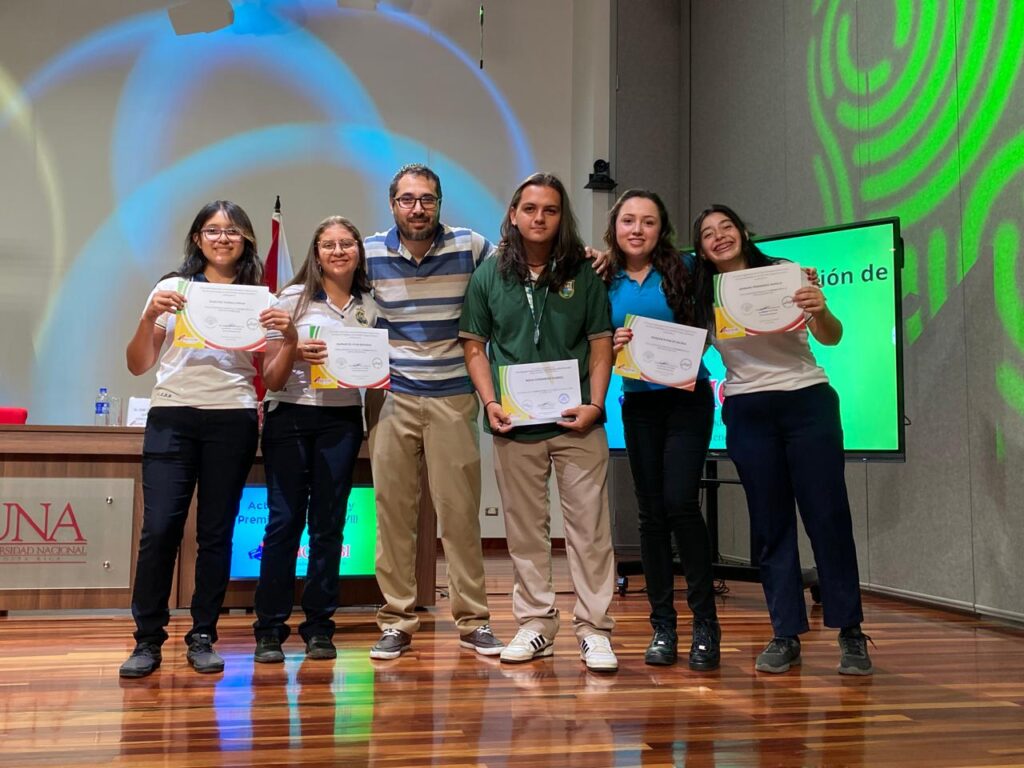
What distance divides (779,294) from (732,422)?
0.40 meters

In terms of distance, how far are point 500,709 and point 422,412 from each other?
1.01 m

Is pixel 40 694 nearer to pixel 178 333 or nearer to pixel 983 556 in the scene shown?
pixel 178 333

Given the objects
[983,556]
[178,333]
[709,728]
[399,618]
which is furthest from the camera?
[983,556]

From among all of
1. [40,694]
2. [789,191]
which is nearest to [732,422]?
[40,694]

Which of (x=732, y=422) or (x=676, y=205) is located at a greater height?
(x=676, y=205)

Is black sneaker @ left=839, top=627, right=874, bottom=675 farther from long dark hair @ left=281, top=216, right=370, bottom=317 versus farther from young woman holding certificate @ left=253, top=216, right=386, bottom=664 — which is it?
long dark hair @ left=281, top=216, right=370, bottom=317

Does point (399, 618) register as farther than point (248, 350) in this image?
Yes

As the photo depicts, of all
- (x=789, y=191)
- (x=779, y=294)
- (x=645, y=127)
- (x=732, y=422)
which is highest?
(x=645, y=127)

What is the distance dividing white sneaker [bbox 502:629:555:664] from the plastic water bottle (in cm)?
380

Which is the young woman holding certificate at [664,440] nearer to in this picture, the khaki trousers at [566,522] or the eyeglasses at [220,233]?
the khaki trousers at [566,522]

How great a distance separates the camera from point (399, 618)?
9.64 ft

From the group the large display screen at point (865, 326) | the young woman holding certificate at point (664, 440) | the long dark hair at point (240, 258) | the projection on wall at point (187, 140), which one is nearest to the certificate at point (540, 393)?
the young woman holding certificate at point (664, 440)

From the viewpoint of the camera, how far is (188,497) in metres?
2.63

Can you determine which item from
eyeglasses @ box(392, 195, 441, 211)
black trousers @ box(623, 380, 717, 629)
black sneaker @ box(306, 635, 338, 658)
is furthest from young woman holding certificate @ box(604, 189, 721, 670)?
black sneaker @ box(306, 635, 338, 658)
